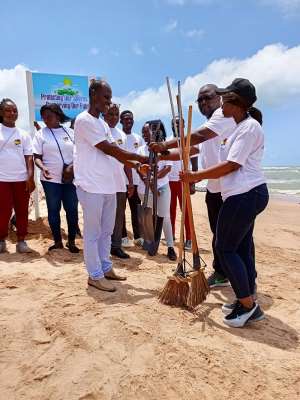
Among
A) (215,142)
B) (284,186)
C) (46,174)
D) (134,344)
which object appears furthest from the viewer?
(284,186)

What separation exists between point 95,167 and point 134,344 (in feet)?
5.42

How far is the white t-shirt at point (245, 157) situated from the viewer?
2.85 meters

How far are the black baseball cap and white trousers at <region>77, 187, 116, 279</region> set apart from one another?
1.55 metres

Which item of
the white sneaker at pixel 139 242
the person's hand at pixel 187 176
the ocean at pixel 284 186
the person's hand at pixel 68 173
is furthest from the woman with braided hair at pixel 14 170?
the ocean at pixel 284 186

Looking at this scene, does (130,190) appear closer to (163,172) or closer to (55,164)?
(163,172)

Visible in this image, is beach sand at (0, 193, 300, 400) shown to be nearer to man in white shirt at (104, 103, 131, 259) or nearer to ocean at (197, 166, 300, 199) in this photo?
man in white shirt at (104, 103, 131, 259)

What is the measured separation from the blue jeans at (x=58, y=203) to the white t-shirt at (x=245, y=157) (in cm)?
270

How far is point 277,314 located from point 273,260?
2.24 metres

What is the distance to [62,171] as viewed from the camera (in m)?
5.04

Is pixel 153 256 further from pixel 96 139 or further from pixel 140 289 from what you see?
pixel 96 139

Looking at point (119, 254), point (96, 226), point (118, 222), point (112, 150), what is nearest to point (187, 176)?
point (112, 150)

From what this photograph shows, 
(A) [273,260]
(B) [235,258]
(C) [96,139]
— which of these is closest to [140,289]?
(B) [235,258]

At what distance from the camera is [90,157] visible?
3.56 m

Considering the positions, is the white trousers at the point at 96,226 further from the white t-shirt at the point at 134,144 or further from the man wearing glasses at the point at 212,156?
the white t-shirt at the point at 134,144
